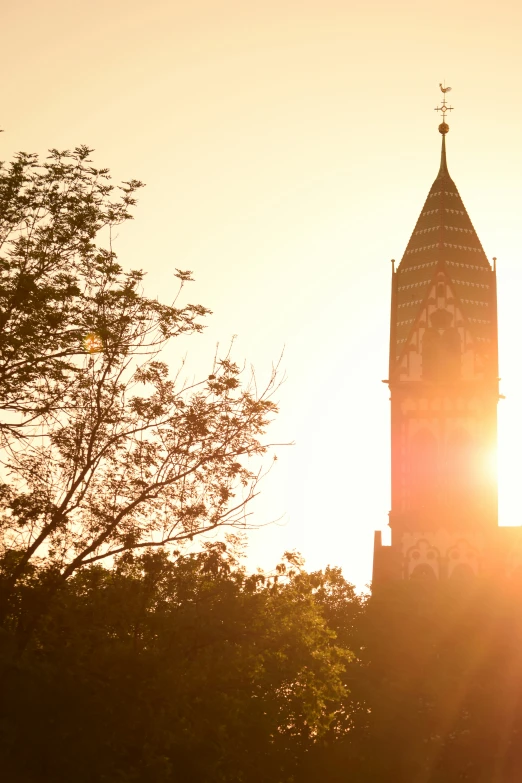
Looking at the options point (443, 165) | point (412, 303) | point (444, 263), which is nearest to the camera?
point (412, 303)

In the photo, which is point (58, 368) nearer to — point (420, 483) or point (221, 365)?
point (221, 365)

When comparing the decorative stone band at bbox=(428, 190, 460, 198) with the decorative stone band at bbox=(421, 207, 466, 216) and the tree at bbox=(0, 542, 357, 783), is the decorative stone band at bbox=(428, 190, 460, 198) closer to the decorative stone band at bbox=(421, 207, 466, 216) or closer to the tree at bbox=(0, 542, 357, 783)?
the decorative stone band at bbox=(421, 207, 466, 216)

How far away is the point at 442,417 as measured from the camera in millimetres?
62625

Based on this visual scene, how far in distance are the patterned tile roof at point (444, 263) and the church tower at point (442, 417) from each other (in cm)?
5

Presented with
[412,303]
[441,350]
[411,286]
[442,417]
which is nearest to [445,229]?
[411,286]

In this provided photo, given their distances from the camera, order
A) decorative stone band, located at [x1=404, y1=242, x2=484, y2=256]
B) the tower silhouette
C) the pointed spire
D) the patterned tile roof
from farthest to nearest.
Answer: the pointed spire, decorative stone band, located at [x1=404, y1=242, x2=484, y2=256], the patterned tile roof, the tower silhouette

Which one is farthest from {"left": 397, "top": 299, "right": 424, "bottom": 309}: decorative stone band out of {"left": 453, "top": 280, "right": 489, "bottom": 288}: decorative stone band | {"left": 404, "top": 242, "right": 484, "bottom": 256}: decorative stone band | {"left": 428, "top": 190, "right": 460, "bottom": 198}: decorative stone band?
{"left": 428, "top": 190, "right": 460, "bottom": 198}: decorative stone band

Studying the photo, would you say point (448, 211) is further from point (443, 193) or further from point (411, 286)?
point (411, 286)

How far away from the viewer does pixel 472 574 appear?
196 feet

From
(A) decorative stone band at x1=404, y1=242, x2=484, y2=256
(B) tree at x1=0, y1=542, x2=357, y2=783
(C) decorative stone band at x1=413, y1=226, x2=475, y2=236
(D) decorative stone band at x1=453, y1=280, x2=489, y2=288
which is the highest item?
(C) decorative stone band at x1=413, y1=226, x2=475, y2=236

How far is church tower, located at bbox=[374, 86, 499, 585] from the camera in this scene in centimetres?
6094

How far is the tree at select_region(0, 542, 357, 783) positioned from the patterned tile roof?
1480 inches

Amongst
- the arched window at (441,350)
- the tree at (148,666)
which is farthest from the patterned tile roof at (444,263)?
the tree at (148,666)

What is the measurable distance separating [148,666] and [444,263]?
44.6m
